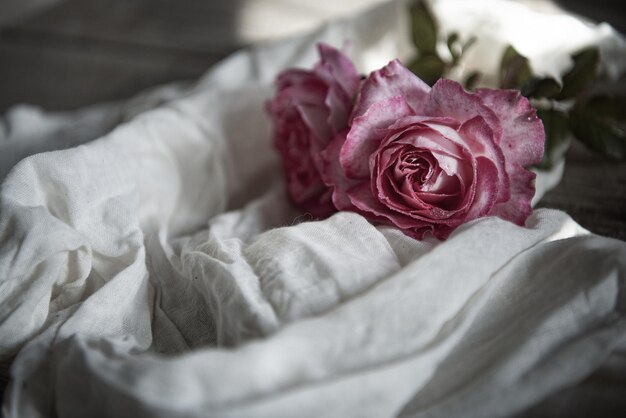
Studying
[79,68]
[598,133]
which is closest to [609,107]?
[598,133]

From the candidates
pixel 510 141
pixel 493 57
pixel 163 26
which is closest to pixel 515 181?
pixel 510 141

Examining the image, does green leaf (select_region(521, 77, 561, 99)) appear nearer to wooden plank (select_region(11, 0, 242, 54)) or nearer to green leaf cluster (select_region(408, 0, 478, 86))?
green leaf cluster (select_region(408, 0, 478, 86))

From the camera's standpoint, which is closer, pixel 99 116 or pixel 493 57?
pixel 493 57

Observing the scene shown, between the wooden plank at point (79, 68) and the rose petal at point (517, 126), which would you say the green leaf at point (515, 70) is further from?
the wooden plank at point (79, 68)

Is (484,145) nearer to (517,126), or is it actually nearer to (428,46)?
(517,126)

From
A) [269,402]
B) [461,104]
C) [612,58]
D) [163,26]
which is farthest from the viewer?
[163,26]

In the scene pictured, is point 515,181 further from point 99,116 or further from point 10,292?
point 99,116
